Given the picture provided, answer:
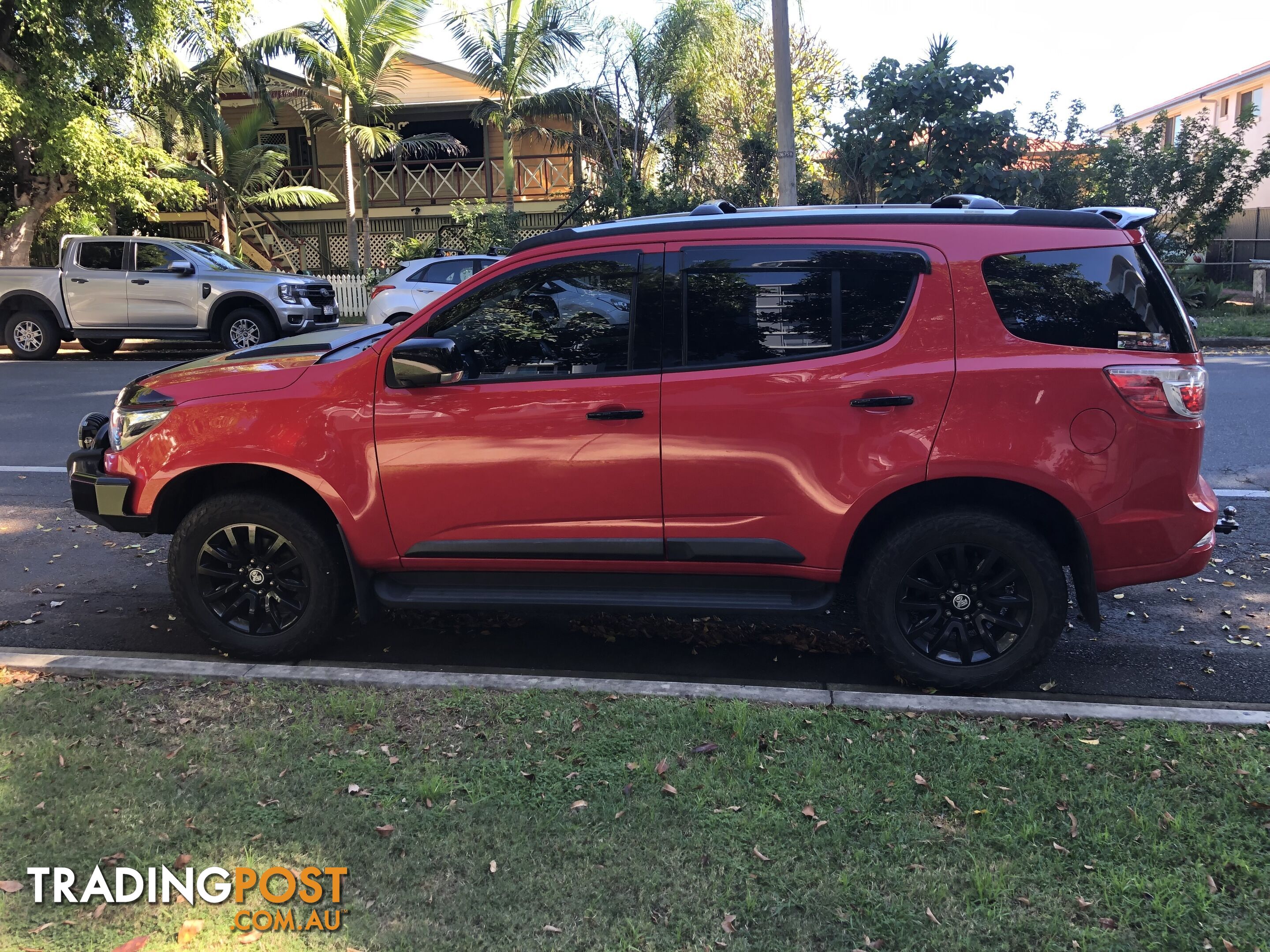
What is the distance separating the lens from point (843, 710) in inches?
151

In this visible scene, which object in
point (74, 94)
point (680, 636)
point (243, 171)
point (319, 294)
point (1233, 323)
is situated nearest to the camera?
point (680, 636)

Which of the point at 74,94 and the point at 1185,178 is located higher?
the point at 74,94

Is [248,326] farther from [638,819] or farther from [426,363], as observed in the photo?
[638,819]

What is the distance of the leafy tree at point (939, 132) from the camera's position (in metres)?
15.4

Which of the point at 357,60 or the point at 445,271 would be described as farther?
the point at 357,60

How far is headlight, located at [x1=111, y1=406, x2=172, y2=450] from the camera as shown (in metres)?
4.50

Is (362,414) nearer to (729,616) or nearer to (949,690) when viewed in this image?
(729,616)

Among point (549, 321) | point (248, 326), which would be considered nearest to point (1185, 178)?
point (248, 326)

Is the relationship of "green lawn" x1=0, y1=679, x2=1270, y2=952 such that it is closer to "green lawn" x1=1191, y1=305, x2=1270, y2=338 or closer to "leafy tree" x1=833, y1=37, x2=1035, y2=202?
"leafy tree" x1=833, y1=37, x2=1035, y2=202

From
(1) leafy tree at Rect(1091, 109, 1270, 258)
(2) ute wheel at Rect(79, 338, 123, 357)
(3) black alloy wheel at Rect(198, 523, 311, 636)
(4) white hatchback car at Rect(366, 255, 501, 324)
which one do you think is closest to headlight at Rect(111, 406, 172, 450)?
(3) black alloy wheel at Rect(198, 523, 311, 636)

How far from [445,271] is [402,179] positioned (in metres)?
14.1

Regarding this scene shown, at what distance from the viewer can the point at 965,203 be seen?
440 centimetres

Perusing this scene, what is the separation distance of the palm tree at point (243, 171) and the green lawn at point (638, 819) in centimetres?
2201

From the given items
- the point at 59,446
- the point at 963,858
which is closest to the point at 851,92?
the point at 59,446
